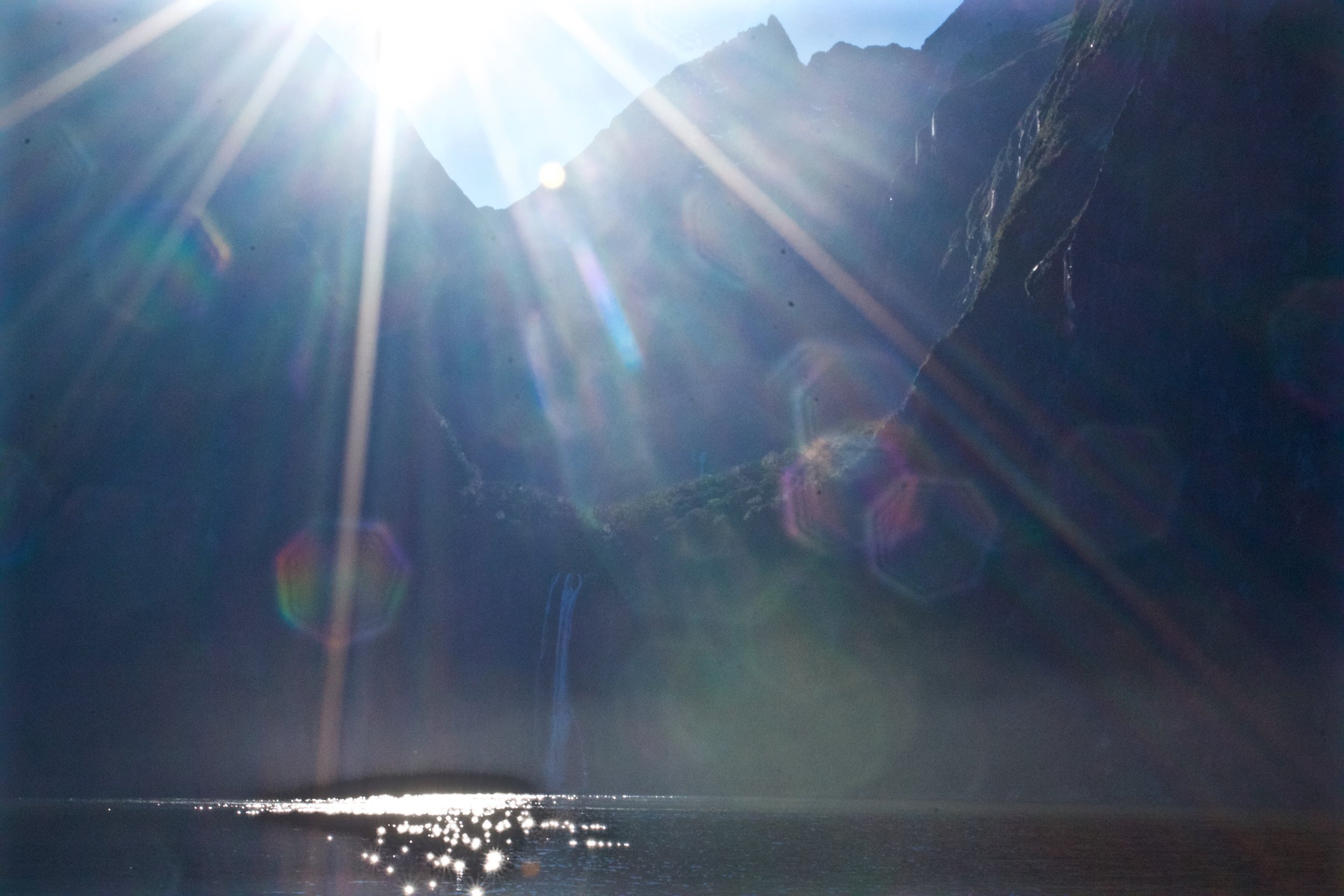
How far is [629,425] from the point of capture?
145000mm

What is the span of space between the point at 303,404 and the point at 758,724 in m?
40.5

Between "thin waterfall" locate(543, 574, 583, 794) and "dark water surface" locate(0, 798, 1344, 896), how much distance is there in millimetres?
29687

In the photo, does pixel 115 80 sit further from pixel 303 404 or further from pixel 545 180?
pixel 545 180

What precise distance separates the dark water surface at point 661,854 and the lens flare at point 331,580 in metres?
32.4

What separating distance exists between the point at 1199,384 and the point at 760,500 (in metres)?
37.8

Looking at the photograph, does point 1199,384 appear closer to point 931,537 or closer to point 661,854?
point 931,537


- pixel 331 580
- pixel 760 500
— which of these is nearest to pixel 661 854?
pixel 331 580

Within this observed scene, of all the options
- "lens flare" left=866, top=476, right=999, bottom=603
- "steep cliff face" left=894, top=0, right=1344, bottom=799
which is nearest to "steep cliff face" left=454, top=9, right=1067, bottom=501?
"lens flare" left=866, top=476, right=999, bottom=603

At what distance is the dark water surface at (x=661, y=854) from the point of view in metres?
29.2

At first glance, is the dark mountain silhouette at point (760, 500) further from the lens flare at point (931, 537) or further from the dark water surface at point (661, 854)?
the dark water surface at point (661, 854)

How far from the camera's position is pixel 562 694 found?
289ft

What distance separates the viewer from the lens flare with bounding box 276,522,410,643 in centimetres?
8756

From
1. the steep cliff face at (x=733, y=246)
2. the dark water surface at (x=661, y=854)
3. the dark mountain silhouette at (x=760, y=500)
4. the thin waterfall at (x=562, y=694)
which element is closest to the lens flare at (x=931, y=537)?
the dark mountain silhouette at (x=760, y=500)

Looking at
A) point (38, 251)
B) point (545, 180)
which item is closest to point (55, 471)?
point (38, 251)
